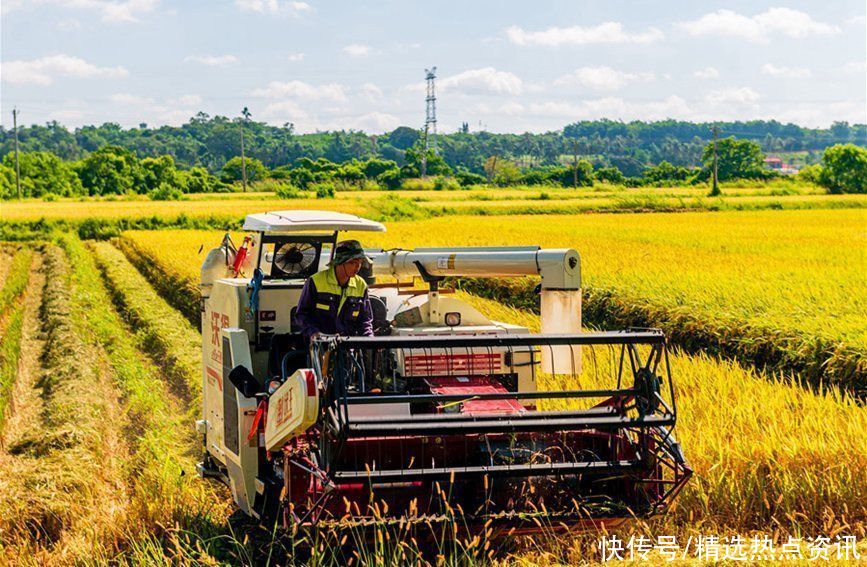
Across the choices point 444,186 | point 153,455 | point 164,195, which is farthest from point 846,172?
point 153,455

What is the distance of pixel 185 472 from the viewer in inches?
321

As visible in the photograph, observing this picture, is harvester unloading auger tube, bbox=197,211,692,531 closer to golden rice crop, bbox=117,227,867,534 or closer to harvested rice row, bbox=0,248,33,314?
golden rice crop, bbox=117,227,867,534

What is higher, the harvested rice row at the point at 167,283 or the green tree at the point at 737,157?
the green tree at the point at 737,157

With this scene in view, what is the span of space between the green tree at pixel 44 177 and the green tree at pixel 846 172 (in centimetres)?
5628

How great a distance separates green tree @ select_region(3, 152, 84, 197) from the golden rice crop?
7896 centimetres

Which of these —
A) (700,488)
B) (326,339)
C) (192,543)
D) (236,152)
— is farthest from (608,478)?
(236,152)

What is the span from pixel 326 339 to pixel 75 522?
2.85 metres

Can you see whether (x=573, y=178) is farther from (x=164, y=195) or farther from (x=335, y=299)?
(x=335, y=299)

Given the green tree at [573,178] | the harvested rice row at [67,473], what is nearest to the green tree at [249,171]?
the green tree at [573,178]

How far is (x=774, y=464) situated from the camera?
641cm

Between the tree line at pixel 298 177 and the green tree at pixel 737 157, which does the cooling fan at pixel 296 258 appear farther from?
the green tree at pixel 737 157

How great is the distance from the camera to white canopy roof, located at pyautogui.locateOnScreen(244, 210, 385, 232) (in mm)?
6691

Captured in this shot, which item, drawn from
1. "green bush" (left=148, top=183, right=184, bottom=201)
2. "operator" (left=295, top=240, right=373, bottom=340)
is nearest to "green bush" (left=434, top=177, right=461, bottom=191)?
"green bush" (left=148, top=183, right=184, bottom=201)

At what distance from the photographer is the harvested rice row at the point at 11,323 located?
1234cm
